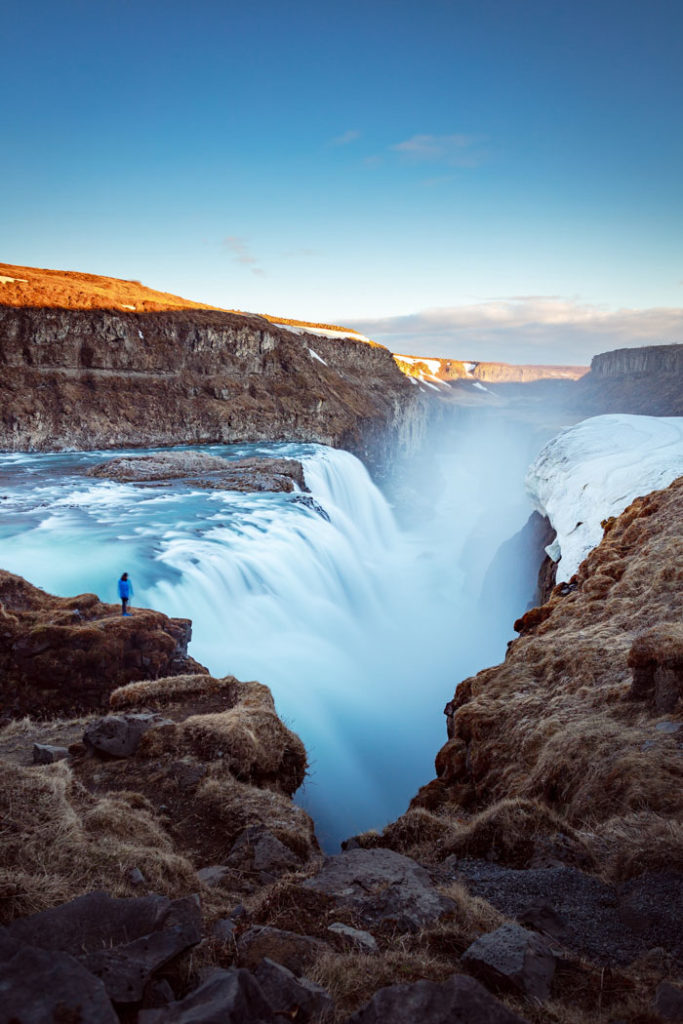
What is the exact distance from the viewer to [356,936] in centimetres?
402

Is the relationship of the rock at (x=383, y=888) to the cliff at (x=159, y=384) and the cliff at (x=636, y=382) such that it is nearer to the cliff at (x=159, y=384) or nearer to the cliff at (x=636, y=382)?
the cliff at (x=159, y=384)

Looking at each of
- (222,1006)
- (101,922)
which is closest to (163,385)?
(101,922)

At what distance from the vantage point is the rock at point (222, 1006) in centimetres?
270

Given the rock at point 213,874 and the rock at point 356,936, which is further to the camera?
the rock at point 213,874

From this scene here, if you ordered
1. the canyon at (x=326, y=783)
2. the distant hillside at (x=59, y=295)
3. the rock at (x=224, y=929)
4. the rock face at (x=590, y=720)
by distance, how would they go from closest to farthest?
the canyon at (x=326, y=783)
the rock at (x=224, y=929)
the rock face at (x=590, y=720)
the distant hillside at (x=59, y=295)

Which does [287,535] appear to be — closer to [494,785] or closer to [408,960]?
[494,785]

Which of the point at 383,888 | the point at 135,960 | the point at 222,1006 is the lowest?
the point at 383,888

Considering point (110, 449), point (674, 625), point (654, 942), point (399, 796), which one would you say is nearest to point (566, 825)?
point (654, 942)

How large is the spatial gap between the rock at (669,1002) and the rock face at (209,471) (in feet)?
93.6

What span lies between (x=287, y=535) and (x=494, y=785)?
52.6ft

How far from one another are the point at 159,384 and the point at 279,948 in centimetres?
5320

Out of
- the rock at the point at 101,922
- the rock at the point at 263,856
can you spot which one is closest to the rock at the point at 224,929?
the rock at the point at 101,922

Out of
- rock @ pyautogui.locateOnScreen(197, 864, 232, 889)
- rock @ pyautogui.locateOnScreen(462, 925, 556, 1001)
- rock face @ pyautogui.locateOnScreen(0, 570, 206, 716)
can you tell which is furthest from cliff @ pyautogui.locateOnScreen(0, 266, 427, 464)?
rock @ pyautogui.locateOnScreen(462, 925, 556, 1001)

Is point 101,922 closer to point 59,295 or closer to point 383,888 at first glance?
point 383,888
